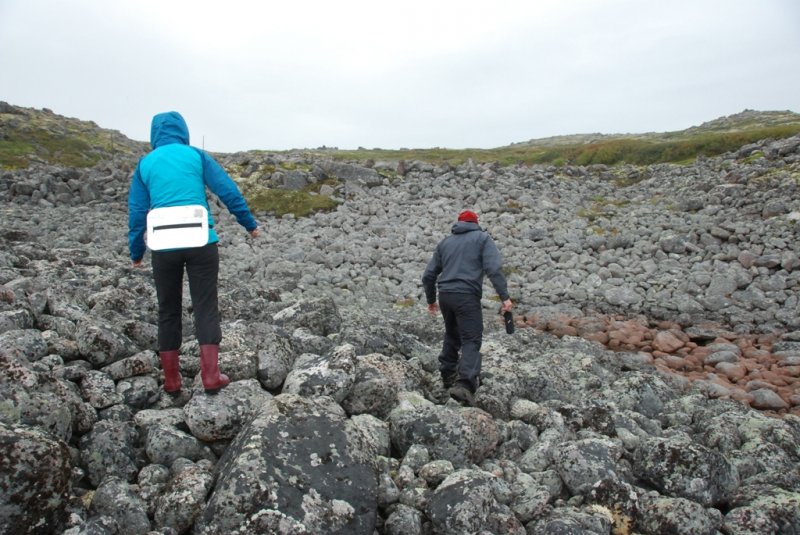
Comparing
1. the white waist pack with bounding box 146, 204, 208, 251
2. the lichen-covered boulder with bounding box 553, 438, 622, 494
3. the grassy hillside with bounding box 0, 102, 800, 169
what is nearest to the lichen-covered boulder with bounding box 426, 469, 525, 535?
the lichen-covered boulder with bounding box 553, 438, 622, 494

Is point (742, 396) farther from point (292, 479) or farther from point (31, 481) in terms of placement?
point (31, 481)

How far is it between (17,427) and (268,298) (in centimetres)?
860

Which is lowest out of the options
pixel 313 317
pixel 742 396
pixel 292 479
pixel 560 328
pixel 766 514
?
pixel 742 396

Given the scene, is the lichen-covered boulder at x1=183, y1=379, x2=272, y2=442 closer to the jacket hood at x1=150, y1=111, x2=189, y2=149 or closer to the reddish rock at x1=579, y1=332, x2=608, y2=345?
the jacket hood at x1=150, y1=111, x2=189, y2=149

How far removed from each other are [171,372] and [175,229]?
1616 millimetres

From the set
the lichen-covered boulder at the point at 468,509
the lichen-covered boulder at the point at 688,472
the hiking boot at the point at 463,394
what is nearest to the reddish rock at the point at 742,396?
the lichen-covered boulder at the point at 688,472

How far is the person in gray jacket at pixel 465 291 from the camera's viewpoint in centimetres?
833

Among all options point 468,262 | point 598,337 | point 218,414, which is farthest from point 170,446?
point 598,337

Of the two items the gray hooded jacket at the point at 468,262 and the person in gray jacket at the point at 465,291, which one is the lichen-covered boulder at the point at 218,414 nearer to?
the person in gray jacket at the point at 465,291

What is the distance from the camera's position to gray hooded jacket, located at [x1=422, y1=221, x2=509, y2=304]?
28.2 feet

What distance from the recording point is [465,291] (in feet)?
28.3

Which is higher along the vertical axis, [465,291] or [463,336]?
[465,291]

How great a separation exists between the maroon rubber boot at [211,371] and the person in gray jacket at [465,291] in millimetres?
3304

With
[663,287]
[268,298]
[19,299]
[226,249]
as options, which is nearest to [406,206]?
[226,249]
